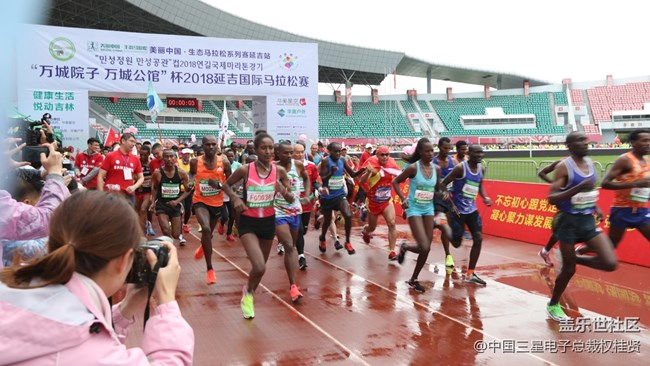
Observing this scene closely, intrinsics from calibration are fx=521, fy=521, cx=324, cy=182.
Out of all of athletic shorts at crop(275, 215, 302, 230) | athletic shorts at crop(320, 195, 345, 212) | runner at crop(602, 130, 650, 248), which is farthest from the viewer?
athletic shorts at crop(320, 195, 345, 212)

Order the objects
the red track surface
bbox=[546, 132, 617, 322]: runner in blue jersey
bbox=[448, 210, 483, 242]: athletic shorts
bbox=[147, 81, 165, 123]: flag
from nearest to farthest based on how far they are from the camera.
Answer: the red track surface < bbox=[546, 132, 617, 322]: runner in blue jersey < bbox=[448, 210, 483, 242]: athletic shorts < bbox=[147, 81, 165, 123]: flag

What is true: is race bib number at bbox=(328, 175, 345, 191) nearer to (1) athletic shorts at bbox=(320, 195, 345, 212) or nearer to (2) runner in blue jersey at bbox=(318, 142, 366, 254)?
(2) runner in blue jersey at bbox=(318, 142, 366, 254)

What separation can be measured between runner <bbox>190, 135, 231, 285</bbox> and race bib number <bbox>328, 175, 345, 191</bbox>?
210 centimetres

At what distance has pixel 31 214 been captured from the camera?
2820 millimetres

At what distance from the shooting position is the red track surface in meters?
4.68

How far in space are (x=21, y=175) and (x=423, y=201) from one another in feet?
15.8

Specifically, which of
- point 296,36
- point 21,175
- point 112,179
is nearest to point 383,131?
point 296,36

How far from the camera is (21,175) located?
339cm

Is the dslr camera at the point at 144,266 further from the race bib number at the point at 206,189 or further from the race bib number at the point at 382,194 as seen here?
the race bib number at the point at 382,194

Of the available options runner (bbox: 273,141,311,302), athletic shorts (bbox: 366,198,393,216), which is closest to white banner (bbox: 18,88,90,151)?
athletic shorts (bbox: 366,198,393,216)

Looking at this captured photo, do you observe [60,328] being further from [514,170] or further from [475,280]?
[514,170]

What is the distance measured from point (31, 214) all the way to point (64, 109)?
547 inches

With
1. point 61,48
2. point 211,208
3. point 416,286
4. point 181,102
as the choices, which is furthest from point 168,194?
point 181,102

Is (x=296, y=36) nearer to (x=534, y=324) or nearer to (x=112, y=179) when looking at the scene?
(x=112, y=179)
